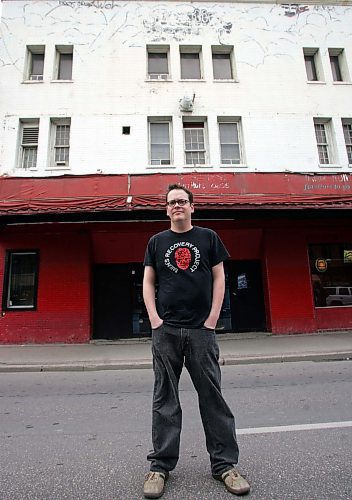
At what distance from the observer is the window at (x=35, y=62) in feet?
42.7

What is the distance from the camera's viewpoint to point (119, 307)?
443 inches

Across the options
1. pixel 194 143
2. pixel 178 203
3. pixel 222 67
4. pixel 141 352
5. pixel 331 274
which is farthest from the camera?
pixel 222 67

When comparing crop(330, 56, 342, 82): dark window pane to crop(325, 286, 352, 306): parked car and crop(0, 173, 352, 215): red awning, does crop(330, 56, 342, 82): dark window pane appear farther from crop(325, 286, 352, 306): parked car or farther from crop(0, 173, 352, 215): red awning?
crop(325, 286, 352, 306): parked car

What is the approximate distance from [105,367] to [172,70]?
11.0m

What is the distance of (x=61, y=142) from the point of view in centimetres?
1243

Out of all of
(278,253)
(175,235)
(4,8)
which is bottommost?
(175,235)

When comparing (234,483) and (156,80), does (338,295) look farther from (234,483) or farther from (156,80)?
(234,483)

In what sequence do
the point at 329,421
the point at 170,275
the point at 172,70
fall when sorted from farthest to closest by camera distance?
the point at 172,70 → the point at 329,421 → the point at 170,275

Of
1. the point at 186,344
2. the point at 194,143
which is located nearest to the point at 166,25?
the point at 194,143

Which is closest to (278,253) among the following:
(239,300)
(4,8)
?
(239,300)

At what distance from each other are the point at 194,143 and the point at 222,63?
381 cm

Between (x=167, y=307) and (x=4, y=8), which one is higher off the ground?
(x=4, y=8)

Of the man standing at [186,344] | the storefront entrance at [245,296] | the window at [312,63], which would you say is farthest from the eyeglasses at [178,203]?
the window at [312,63]

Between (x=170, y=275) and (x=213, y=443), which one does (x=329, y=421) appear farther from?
(x=170, y=275)
